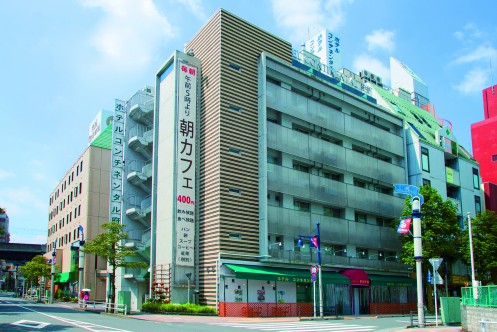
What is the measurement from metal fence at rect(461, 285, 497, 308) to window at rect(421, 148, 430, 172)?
31.1m

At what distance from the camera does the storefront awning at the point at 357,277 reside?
42125mm

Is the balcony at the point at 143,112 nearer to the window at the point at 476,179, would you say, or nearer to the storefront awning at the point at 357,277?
the storefront awning at the point at 357,277

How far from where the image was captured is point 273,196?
41312mm

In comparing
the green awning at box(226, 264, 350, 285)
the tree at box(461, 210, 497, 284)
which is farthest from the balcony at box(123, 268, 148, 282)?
the tree at box(461, 210, 497, 284)

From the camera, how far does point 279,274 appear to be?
36812 mm

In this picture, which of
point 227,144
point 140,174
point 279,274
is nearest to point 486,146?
point 279,274

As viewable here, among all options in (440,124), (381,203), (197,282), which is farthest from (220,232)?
(440,124)

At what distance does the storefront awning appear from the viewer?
138 ft

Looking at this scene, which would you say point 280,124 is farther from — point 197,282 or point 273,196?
point 197,282

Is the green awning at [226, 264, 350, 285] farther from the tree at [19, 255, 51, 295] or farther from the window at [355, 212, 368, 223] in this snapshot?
the tree at [19, 255, 51, 295]

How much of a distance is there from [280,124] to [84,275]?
112ft

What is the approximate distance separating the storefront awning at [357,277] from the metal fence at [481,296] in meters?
18.9

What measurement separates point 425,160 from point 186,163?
2731 centimetres

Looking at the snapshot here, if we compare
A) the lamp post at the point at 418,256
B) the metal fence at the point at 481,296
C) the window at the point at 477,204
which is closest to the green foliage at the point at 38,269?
the window at the point at 477,204
